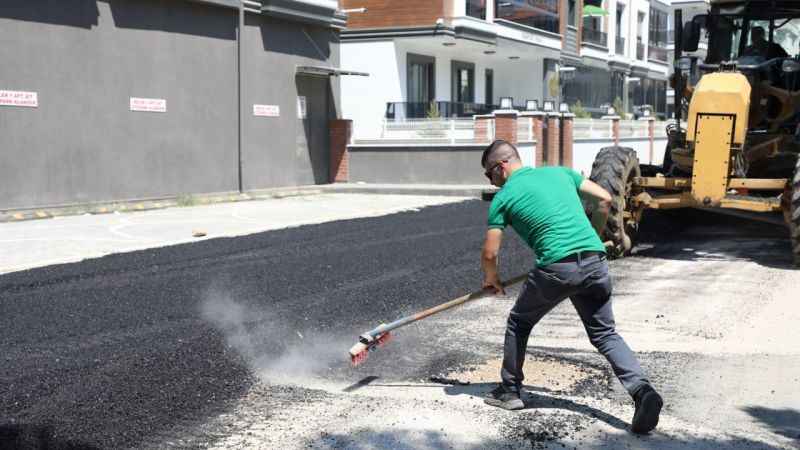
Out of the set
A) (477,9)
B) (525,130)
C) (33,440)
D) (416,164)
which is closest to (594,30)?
(477,9)

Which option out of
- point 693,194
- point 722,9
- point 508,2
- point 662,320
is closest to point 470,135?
point 508,2

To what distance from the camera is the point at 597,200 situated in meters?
5.58

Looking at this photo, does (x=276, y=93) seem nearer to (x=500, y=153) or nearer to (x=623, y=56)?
(x=500, y=153)

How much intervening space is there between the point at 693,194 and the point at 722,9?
3.18m

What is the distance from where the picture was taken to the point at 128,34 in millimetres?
18891

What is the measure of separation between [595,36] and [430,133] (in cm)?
2366

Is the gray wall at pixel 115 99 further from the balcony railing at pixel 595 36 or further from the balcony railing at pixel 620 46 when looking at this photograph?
the balcony railing at pixel 620 46

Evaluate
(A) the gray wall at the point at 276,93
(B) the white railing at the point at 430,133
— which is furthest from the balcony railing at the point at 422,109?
(A) the gray wall at the point at 276,93

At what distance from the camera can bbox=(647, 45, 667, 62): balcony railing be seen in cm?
5388

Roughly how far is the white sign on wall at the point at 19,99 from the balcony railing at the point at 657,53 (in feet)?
142

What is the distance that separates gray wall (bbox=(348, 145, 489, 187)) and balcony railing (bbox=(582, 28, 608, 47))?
22384 mm

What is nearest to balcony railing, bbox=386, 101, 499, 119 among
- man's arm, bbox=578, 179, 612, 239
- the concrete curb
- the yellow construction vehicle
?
the concrete curb

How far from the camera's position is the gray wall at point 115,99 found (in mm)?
16734

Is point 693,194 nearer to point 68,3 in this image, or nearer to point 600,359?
point 600,359
